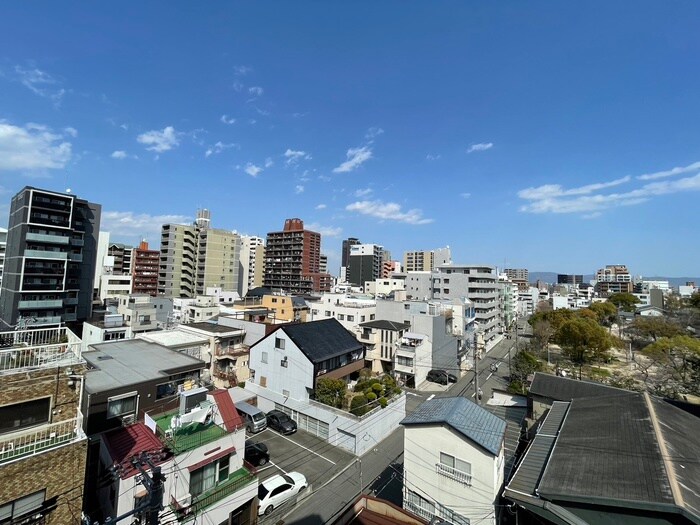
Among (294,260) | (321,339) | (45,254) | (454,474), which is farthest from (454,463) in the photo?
(294,260)

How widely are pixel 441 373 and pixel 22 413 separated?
3181 cm

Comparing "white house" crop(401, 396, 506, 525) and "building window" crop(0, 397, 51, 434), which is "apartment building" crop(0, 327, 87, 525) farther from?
"white house" crop(401, 396, 506, 525)

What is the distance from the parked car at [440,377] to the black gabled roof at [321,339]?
29.5 feet

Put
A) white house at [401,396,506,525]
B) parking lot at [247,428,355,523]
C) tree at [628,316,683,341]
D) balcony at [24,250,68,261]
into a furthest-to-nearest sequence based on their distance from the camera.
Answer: tree at [628,316,683,341] < balcony at [24,250,68,261] < parking lot at [247,428,355,523] < white house at [401,396,506,525]

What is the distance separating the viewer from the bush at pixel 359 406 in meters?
21.0

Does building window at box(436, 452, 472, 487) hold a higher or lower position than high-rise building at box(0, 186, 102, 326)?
lower

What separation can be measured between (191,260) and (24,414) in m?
70.5

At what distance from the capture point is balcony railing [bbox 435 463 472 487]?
39.5 ft

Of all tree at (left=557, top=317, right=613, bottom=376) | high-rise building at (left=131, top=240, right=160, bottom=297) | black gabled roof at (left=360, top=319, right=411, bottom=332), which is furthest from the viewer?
high-rise building at (left=131, top=240, right=160, bottom=297)

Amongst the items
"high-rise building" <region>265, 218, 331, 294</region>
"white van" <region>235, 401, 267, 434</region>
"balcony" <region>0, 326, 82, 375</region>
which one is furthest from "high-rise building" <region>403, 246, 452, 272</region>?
"balcony" <region>0, 326, 82, 375</region>

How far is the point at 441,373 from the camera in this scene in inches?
1319

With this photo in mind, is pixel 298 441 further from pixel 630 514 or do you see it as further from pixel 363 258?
pixel 363 258

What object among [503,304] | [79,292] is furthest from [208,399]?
[503,304]

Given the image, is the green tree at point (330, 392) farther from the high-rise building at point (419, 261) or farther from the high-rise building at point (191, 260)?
the high-rise building at point (419, 261)
